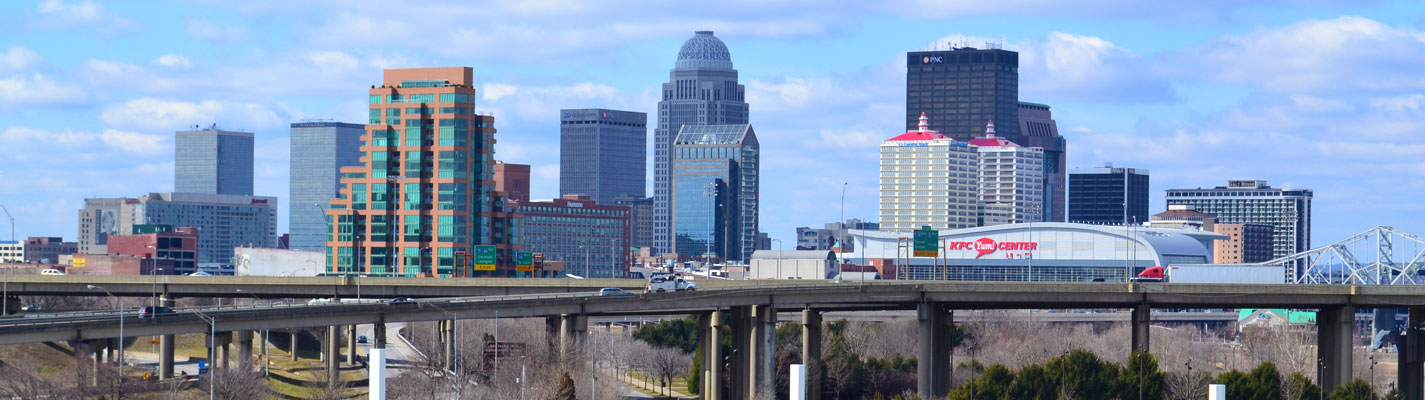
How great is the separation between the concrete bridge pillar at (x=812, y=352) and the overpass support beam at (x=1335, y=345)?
37.7 meters

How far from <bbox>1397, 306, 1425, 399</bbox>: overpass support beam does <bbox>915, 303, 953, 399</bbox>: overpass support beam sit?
3532 centimetres

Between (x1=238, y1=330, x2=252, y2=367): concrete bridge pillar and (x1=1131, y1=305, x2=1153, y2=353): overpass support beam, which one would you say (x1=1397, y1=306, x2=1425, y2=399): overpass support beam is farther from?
(x1=238, y1=330, x2=252, y2=367): concrete bridge pillar

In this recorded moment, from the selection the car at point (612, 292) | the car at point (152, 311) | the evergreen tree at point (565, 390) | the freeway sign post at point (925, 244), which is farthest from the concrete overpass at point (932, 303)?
the freeway sign post at point (925, 244)

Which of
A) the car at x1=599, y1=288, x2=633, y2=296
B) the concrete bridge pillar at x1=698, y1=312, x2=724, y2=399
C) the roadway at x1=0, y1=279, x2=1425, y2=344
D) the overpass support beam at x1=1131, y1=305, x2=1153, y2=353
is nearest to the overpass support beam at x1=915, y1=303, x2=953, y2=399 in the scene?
the roadway at x1=0, y1=279, x2=1425, y2=344

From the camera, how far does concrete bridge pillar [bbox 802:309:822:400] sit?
14488 cm

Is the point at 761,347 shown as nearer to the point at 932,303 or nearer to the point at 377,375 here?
the point at 932,303

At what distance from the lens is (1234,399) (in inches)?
4946

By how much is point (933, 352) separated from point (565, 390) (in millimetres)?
38256

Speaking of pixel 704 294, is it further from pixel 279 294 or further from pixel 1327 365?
pixel 1327 365

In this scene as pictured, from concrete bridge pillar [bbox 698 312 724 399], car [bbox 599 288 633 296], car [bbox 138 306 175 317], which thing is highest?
car [bbox 599 288 633 296]

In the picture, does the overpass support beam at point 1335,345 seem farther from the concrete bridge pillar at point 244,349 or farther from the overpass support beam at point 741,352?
the concrete bridge pillar at point 244,349

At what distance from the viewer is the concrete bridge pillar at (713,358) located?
137 meters

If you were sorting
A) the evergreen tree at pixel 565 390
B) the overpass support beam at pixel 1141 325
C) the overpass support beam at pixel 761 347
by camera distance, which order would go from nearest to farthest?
the evergreen tree at pixel 565 390, the overpass support beam at pixel 761 347, the overpass support beam at pixel 1141 325

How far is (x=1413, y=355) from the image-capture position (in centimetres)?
14475
